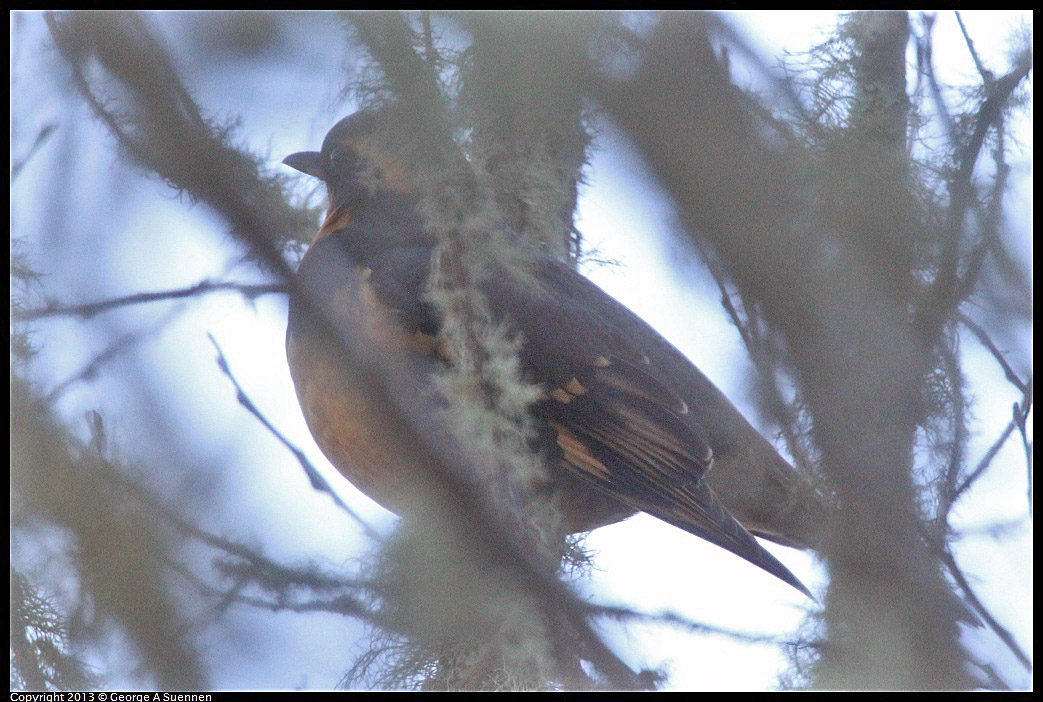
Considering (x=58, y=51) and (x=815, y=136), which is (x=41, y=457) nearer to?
(x=58, y=51)

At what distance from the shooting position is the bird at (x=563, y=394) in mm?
1569

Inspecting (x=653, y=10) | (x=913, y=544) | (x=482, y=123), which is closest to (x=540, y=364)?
(x=482, y=123)

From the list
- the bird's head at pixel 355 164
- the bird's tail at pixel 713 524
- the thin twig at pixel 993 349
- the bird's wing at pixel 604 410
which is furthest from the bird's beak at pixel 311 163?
the thin twig at pixel 993 349

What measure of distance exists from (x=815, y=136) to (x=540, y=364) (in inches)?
27.4

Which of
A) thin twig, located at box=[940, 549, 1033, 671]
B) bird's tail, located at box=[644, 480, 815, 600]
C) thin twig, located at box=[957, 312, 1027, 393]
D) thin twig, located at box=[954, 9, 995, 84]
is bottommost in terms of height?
thin twig, located at box=[940, 549, 1033, 671]

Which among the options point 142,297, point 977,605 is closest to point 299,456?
point 142,297

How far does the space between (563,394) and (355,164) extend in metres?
0.76

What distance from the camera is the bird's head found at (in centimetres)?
140

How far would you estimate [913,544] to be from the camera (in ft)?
3.89

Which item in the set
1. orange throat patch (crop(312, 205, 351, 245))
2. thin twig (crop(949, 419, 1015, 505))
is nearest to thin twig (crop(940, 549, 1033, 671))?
thin twig (crop(949, 419, 1015, 505))

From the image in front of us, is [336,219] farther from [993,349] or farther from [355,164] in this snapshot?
[993,349]

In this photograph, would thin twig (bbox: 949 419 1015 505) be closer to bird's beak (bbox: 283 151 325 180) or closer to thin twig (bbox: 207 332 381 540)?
thin twig (bbox: 207 332 381 540)

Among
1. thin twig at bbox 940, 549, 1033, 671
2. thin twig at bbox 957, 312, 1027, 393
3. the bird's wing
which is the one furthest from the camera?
the bird's wing

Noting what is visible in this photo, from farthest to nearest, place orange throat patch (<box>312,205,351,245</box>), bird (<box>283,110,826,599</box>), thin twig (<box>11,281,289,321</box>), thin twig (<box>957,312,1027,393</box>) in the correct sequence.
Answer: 1. orange throat patch (<box>312,205,351,245</box>)
2. bird (<box>283,110,826,599</box>)
3. thin twig (<box>957,312,1027,393</box>)
4. thin twig (<box>11,281,289,321</box>)
